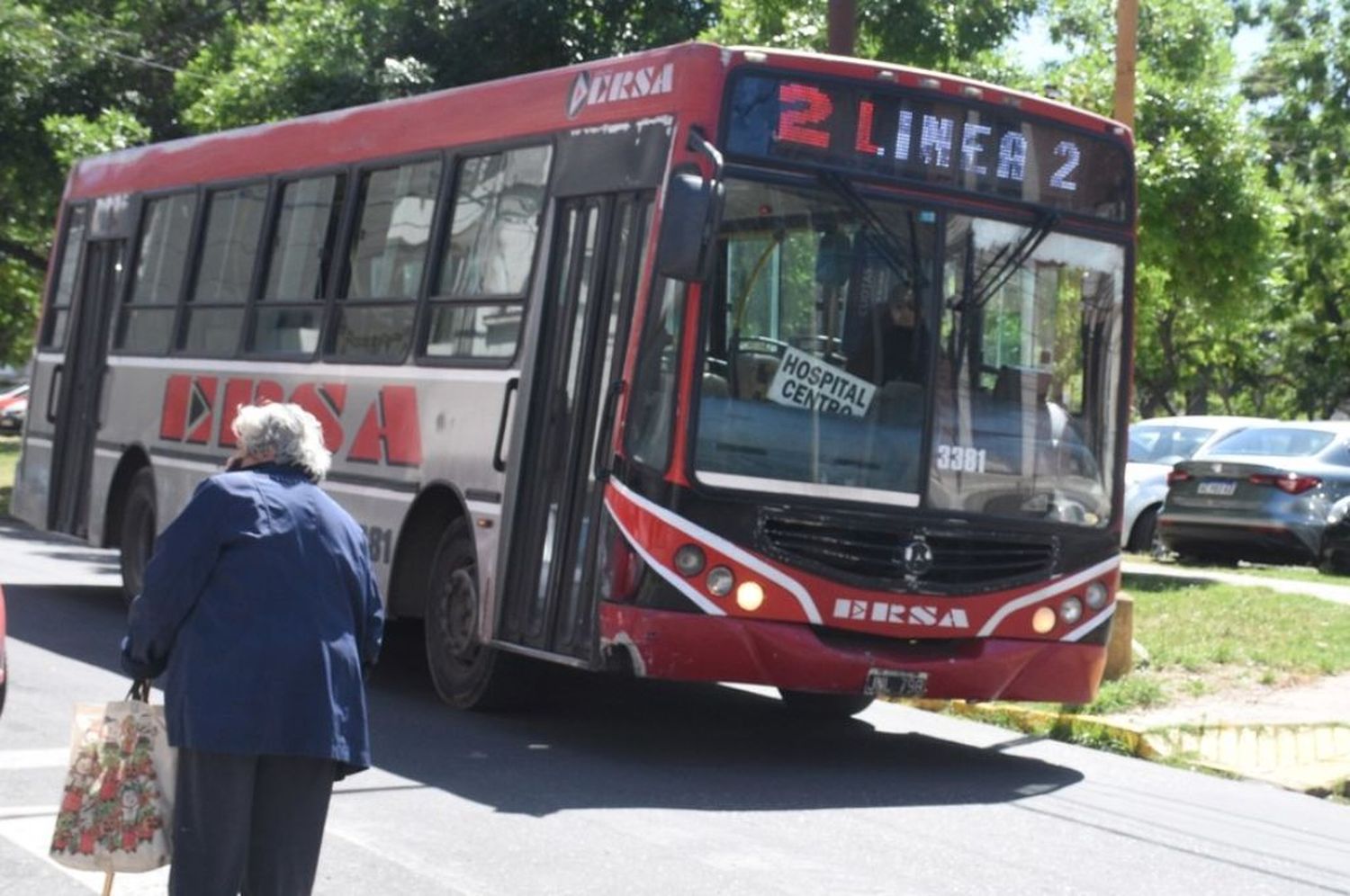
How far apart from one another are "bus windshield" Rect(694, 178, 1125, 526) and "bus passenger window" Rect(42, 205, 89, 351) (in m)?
8.37

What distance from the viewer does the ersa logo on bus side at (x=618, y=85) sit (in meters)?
9.95

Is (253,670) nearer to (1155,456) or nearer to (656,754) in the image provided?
(656,754)

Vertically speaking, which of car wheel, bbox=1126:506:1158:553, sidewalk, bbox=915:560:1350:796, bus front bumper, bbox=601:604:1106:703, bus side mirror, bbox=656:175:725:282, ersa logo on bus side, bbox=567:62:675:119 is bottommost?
sidewalk, bbox=915:560:1350:796

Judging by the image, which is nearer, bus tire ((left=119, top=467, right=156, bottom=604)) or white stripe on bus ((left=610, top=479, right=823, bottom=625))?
white stripe on bus ((left=610, top=479, right=823, bottom=625))

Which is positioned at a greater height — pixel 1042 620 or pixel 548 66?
pixel 548 66

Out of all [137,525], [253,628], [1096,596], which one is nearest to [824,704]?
[1096,596]

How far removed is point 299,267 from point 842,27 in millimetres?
3817

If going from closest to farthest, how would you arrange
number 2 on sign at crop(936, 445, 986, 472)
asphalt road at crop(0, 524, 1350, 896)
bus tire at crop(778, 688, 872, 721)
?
1. asphalt road at crop(0, 524, 1350, 896)
2. number 2 on sign at crop(936, 445, 986, 472)
3. bus tire at crop(778, 688, 872, 721)

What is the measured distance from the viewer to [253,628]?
538 centimetres

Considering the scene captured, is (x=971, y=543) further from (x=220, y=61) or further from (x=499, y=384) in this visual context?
(x=220, y=61)

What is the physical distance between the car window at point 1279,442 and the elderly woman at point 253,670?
671 inches

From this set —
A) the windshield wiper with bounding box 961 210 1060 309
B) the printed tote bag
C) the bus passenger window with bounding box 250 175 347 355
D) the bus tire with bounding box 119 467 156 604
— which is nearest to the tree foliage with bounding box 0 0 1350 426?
the bus passenger window with bounding box 250 175 347 355

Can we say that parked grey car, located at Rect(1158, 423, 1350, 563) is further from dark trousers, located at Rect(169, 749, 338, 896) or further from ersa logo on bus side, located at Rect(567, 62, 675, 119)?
dark trousers, located at Rect(169, 749, 338, 896)

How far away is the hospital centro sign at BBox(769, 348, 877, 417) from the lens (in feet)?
31.8
